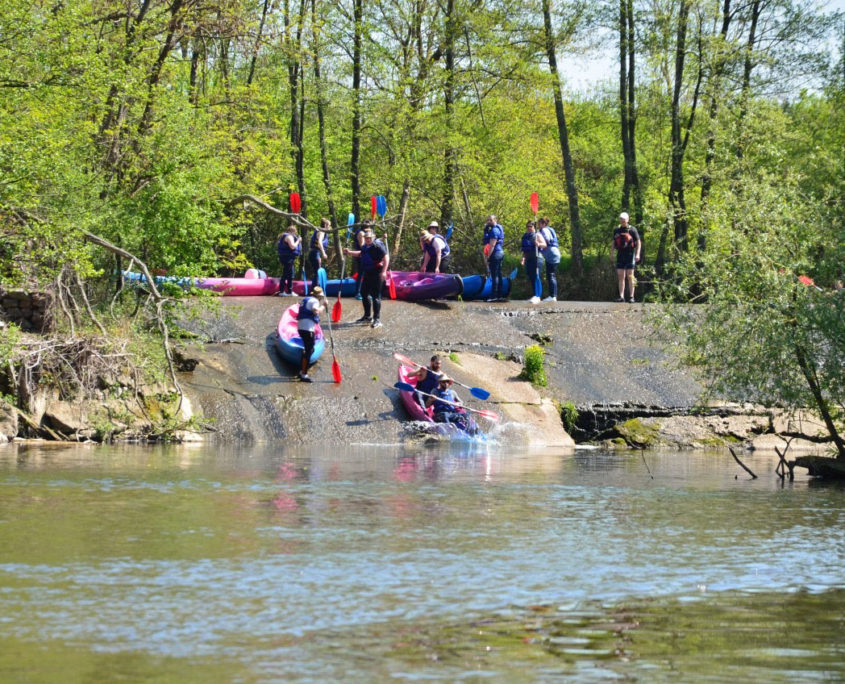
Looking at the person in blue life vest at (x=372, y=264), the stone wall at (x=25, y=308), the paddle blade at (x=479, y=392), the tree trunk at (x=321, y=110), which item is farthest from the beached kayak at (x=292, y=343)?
the tree trunk at (x=321, y=110)

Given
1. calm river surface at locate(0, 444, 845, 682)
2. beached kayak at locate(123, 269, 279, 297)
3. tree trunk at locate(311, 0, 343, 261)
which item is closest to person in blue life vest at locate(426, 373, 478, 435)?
beached kayak at locate(123, 269, 279, 297)

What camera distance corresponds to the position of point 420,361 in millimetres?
24766

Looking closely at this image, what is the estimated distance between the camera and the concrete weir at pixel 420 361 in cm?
2248

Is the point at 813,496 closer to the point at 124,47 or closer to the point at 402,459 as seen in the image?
the point at 402,459

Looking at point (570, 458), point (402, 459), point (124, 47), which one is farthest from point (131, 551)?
point (124, 47)

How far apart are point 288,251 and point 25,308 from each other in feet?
22.8

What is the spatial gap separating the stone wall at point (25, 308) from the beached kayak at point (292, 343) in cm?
464

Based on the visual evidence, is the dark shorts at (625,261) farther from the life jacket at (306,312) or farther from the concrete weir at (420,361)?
the life jacket at (306,312)

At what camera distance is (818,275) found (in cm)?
1564

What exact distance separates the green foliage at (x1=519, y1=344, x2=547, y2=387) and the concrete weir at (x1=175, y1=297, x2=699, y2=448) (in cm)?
19


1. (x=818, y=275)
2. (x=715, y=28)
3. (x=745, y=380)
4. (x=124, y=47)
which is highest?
(x=715, y=28)

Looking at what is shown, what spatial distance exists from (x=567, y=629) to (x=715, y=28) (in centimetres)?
3165

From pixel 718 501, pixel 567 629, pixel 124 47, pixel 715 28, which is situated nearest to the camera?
pixel 567 629

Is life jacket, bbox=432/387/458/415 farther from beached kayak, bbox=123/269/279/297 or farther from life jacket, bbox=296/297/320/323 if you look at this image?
beached kayak, bbox=123/269/279/297
